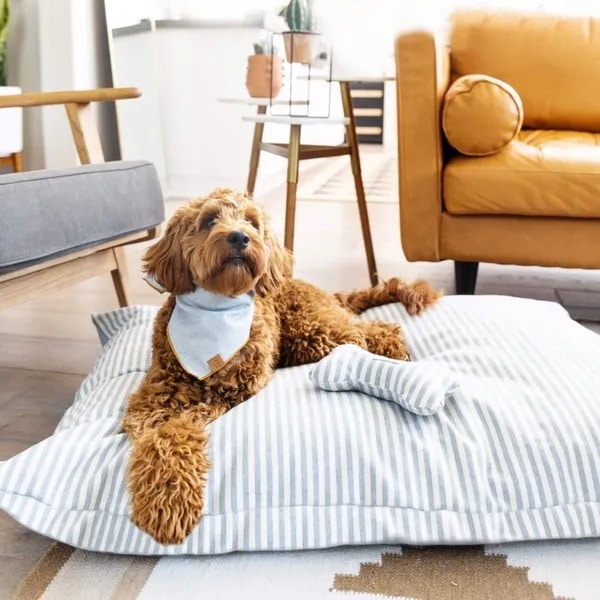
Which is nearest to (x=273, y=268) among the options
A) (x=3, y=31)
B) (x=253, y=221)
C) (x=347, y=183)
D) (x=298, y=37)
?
(x=253, y=221)

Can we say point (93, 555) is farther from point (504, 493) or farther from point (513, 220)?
point (513, 220)

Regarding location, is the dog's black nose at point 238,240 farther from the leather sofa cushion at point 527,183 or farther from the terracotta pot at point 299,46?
the terracotta pot at point 299,46

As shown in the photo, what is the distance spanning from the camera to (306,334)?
1521mm

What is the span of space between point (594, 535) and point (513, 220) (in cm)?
121

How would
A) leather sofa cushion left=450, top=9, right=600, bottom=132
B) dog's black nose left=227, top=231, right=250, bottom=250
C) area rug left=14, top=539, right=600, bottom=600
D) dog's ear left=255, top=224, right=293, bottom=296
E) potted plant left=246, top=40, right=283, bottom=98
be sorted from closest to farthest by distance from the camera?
area rug left=14, top=539, right=600, bottom=600 → dog's black nose left=227, top=231, right=250, bottom=250 → dog's ear left=255, top=224, right=293, bottom=296 → leather sofa cushion left=450, top=9, right=600, bottom=132 → potted plant left=246, top=40, right=283, bottom=98

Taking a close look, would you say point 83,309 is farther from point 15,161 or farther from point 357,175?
point 15,161

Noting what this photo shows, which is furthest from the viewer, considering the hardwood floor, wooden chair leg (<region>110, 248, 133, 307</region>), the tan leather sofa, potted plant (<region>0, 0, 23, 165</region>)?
potted plant (<region>0, 0, 23, 165</region>)

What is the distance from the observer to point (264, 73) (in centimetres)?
289

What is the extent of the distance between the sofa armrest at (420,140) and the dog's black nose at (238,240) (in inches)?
43.6

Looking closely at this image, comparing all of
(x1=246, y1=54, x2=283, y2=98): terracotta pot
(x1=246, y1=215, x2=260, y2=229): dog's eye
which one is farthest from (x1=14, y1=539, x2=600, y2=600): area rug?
(x1=246, y1=54, x2=283, y2=98): terracotta pot

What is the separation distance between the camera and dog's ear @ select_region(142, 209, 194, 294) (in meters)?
1.25

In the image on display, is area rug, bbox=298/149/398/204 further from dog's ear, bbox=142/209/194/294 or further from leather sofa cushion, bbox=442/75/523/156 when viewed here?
dog's ear, bbox=142/209/194/294

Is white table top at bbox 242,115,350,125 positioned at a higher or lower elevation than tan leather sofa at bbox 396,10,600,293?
higher

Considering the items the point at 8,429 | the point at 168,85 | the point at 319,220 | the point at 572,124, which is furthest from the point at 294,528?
the point at 168,85
